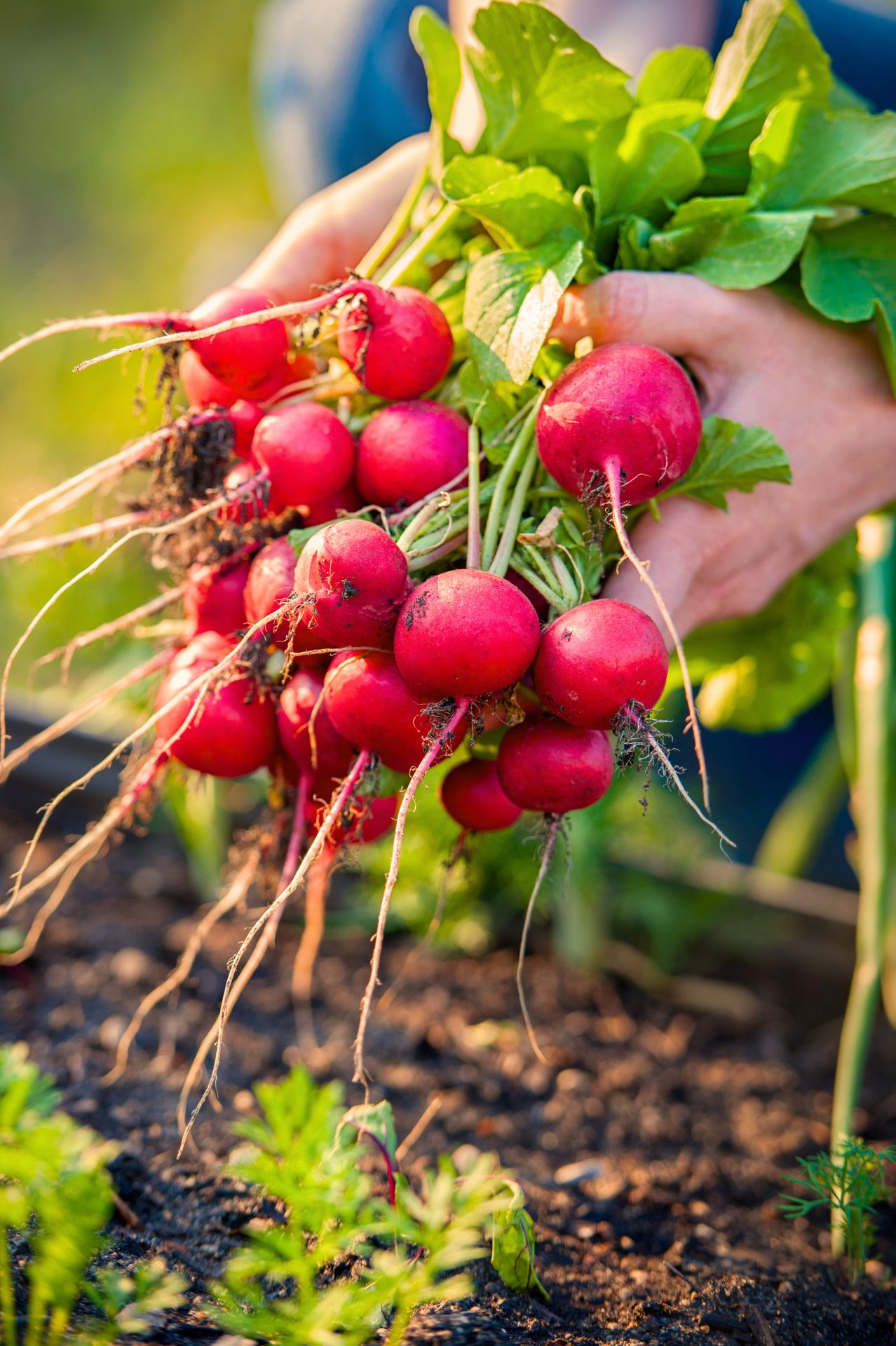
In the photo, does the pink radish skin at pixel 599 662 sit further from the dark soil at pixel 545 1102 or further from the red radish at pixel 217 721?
the dark soil at pixel 545 1102

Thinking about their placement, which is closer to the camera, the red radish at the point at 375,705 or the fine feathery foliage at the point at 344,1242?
the fine feathery foliage at the point at 344,1242

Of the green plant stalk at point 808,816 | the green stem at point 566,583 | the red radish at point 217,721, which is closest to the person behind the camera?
the green stem at point 566,583

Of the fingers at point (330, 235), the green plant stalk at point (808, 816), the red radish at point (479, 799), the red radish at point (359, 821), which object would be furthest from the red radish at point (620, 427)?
the green plant stalk at point (808, 816)

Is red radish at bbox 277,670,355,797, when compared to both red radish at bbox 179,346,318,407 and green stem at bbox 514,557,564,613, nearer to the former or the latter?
green stem at bbox 514,557,564,613

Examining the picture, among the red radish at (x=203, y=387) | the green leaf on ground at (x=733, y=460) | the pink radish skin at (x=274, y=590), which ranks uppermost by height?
the green leaf on ground at (x=733, y=460)

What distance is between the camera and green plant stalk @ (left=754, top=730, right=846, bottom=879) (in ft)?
6.97

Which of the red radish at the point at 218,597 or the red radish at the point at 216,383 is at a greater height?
the red radish at the point at 216,383

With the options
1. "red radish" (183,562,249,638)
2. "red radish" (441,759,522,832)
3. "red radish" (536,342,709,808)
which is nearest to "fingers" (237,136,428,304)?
"red radish" (183,562,249,638)

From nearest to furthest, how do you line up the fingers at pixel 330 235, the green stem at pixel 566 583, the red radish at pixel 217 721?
the green stem at pixel 566 583
the red radish at pixel 217 721
the fingers at pixel 330 235

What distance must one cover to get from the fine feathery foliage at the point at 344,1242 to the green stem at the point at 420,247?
0.84m

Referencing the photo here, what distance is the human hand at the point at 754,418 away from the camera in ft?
3.33

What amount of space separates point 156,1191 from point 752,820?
6.65 feet

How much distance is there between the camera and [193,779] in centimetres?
146

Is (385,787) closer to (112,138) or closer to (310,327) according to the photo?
(310,327)
